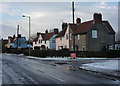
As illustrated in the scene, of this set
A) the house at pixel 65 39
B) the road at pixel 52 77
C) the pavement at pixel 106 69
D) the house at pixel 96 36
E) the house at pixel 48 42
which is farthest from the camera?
→ the house at pixel 48 42

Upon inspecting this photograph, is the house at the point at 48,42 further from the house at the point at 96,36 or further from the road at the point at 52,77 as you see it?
the road at the point at 52,77

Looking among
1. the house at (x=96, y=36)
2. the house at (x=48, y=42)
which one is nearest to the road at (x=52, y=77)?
the house at (x=96, y=36)

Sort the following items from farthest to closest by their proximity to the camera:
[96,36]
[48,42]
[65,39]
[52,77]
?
1. [48,42]
2. [65,39]
3. [96,36]
4. [52,77]

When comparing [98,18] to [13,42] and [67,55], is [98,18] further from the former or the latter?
[13,42]

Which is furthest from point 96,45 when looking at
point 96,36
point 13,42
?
point 13,42

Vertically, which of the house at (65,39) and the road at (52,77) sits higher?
the house at (65,39)

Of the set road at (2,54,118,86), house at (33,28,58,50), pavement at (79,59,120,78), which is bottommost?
road at (2,54,118,86)

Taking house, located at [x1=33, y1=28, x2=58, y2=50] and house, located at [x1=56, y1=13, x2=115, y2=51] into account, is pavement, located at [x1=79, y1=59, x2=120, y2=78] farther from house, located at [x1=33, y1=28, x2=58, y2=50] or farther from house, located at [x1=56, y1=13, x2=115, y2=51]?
house, located at [x1=33, y1=28, x2=58, y2=50]

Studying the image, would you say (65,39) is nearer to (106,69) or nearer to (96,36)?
(96,36)

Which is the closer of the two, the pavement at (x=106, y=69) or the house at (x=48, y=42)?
the pavement at (x=106, y=69)

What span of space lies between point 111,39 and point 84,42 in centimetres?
680

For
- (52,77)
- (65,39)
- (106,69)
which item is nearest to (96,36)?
(65,39)

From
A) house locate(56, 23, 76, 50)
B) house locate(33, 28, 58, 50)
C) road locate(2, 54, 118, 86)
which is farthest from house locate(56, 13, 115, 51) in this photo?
road locate(2, 54, 118, 86)

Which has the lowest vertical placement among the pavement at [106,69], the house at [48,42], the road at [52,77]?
the road at [52,77]
